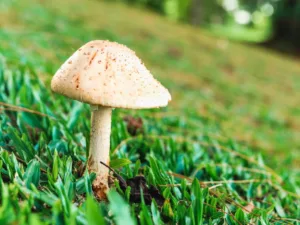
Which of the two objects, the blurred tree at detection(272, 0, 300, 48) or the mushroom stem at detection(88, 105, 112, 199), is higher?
the blurred tree at detection(272, 0, 300, 48)

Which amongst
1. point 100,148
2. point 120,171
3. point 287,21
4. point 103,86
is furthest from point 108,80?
point 287,21

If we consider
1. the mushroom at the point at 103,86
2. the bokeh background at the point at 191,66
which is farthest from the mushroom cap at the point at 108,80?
the bokeh background at the point at 191,66

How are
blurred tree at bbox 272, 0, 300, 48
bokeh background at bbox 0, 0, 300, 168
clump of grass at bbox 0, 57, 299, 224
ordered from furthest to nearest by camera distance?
1. blurred tree at bbox 272, 0, 300, 48
2. bokeh background at bbox 0, 0, 300, 168
3. clump of grass at bbox 0, 57, 299, 224

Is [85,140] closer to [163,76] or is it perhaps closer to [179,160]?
[179,160]

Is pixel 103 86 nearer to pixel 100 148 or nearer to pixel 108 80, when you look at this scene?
pixel 108 80

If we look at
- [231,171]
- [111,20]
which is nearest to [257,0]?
[111,20]

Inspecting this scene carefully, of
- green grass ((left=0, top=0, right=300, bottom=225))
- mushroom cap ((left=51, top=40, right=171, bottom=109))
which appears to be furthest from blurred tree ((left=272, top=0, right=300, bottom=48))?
mushroom cap ((left=51, top=40, right=171, bottom=109))

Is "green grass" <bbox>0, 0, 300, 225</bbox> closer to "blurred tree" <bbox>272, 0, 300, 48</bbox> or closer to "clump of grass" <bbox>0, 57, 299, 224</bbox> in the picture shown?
"clump of grass" <bbox>0, 57, 299, 224</bbox>
